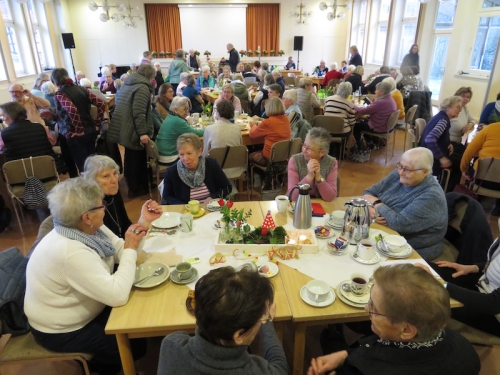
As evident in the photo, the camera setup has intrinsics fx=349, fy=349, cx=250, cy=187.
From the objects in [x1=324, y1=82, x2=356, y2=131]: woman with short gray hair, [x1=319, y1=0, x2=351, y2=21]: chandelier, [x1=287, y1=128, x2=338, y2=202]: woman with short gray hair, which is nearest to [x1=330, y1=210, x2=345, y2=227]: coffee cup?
[x1=287, y1=128, x2=338, y2=202]: woman with short gray hair

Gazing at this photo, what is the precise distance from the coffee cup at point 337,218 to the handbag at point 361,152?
3627 mm

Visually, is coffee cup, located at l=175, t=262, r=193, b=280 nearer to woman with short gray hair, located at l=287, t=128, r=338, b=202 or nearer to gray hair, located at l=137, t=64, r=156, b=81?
woman with short gray hair, located at l=287, t=128, r=338, b=202

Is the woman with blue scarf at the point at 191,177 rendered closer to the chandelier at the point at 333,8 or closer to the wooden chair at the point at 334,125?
the wooden chair at the point at 334,125

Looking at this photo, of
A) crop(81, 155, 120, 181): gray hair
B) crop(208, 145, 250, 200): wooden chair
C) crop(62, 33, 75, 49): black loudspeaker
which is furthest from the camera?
crop(62, 33, 75, 49): black loudspeaker

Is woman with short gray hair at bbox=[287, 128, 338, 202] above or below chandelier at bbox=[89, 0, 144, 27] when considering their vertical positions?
below

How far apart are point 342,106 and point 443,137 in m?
1.64

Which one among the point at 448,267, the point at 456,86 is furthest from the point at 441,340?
the point at 456,86

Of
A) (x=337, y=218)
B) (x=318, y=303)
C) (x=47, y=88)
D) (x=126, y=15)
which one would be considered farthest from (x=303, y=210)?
(x=126, y=15)

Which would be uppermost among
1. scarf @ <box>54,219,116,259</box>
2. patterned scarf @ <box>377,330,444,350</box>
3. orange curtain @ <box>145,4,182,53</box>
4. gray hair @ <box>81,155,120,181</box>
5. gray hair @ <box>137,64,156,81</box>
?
orange curtain @ <box>145,4,182,53</box>

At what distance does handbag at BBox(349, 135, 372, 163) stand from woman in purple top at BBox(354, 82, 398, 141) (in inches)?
9.9

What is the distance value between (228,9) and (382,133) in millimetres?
10243

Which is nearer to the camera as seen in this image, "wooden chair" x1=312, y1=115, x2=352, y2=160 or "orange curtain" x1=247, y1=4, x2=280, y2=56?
"wooden chair" x1=312, y1=115, x2=352, y2=160

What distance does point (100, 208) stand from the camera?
1.60m

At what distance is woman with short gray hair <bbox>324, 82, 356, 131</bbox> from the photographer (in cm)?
520
